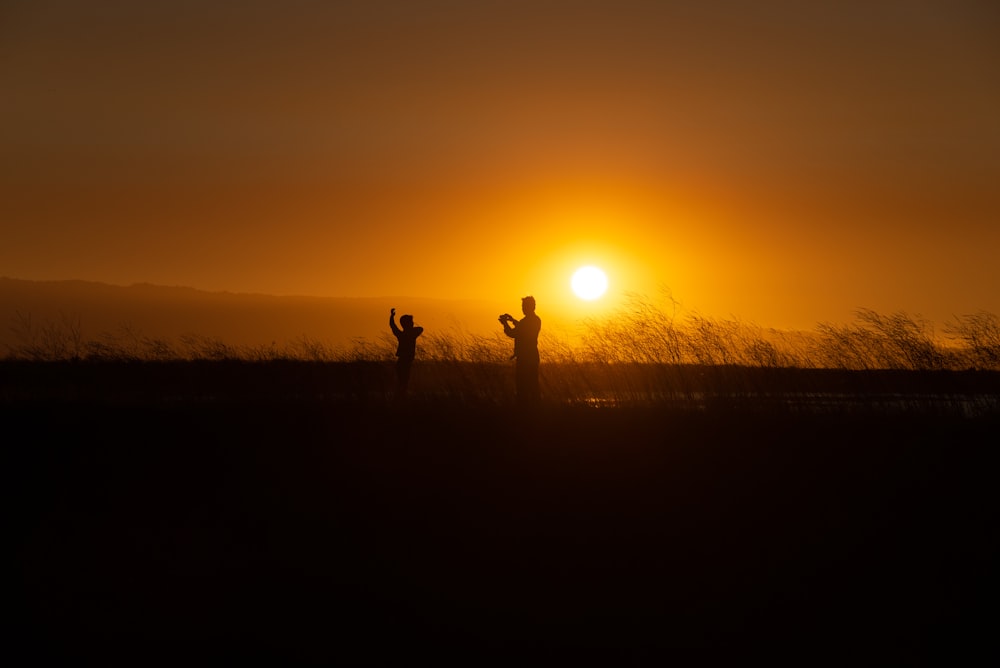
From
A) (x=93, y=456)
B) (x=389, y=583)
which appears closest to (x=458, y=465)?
(x=389, y=583)

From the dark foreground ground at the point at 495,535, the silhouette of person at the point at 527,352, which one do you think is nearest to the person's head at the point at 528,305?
the silhouette of person at the point at 527,352

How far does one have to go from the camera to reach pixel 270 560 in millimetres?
11430

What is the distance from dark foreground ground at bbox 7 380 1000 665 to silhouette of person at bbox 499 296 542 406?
2.51ft

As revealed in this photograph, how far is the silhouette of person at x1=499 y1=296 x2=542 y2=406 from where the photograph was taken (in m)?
16.9

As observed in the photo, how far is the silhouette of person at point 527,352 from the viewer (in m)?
16.9

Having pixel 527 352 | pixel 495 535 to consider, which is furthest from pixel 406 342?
pixel 495 535

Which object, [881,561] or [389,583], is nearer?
[389,583]

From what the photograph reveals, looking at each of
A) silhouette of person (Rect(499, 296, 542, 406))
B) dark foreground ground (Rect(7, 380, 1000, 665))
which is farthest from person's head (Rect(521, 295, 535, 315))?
dark foreground ground (Rect(7, 380, 1000, 665))

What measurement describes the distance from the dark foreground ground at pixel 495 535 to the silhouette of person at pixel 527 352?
0.76 meters

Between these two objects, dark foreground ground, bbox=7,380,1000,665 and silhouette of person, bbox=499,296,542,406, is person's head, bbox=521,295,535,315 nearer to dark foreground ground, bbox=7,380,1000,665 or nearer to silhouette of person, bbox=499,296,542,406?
silhouette of person, bbox=499,296,542,406

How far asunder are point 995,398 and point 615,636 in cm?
1238

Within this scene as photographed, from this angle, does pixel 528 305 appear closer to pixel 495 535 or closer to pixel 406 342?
pixel 406 342

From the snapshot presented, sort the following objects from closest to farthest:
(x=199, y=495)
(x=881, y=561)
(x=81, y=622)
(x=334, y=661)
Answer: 1. (x=334, y=661)
2. (x=81, y=622)
3. (x=881, y=561)
4. (x=199, y=495)

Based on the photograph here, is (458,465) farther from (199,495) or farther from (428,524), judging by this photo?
(199,495)
